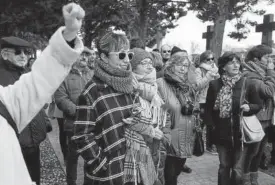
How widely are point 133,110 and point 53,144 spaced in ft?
15.4

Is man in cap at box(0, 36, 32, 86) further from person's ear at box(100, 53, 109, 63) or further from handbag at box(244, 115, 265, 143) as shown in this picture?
handbag at box(244, 115, 265, 143)

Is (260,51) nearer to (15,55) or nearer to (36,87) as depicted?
(15,55)

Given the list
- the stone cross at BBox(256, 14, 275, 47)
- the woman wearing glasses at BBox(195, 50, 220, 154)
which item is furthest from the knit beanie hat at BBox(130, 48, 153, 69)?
the stone cross at BBox(256, 14, 275, 47)

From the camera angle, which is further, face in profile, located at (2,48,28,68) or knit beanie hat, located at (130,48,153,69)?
knit beanie hat, located at (130,48,153,69)

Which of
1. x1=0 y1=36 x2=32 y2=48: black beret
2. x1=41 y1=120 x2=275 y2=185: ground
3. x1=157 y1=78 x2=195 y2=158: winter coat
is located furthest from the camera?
x1=41 y1=120 x2=275 y2=185: ground

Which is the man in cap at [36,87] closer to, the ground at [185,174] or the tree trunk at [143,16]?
the ground at [185,174]

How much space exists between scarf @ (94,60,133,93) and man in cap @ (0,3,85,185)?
1220 mm

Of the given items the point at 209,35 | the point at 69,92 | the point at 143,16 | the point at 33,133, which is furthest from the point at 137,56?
the point at 143,16

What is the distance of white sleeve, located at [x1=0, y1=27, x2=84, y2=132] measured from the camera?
131 centimetres

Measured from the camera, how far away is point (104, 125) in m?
2.55

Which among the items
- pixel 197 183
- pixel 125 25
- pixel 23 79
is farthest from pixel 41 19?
pixel 23 79

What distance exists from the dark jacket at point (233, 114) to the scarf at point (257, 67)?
12.3 inches

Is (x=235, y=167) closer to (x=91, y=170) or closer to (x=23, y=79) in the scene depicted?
(x=91, y=170)

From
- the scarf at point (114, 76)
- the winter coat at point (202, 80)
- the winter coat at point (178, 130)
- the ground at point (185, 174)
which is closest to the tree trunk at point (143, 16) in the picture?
the winter coat at point (202, 80)
